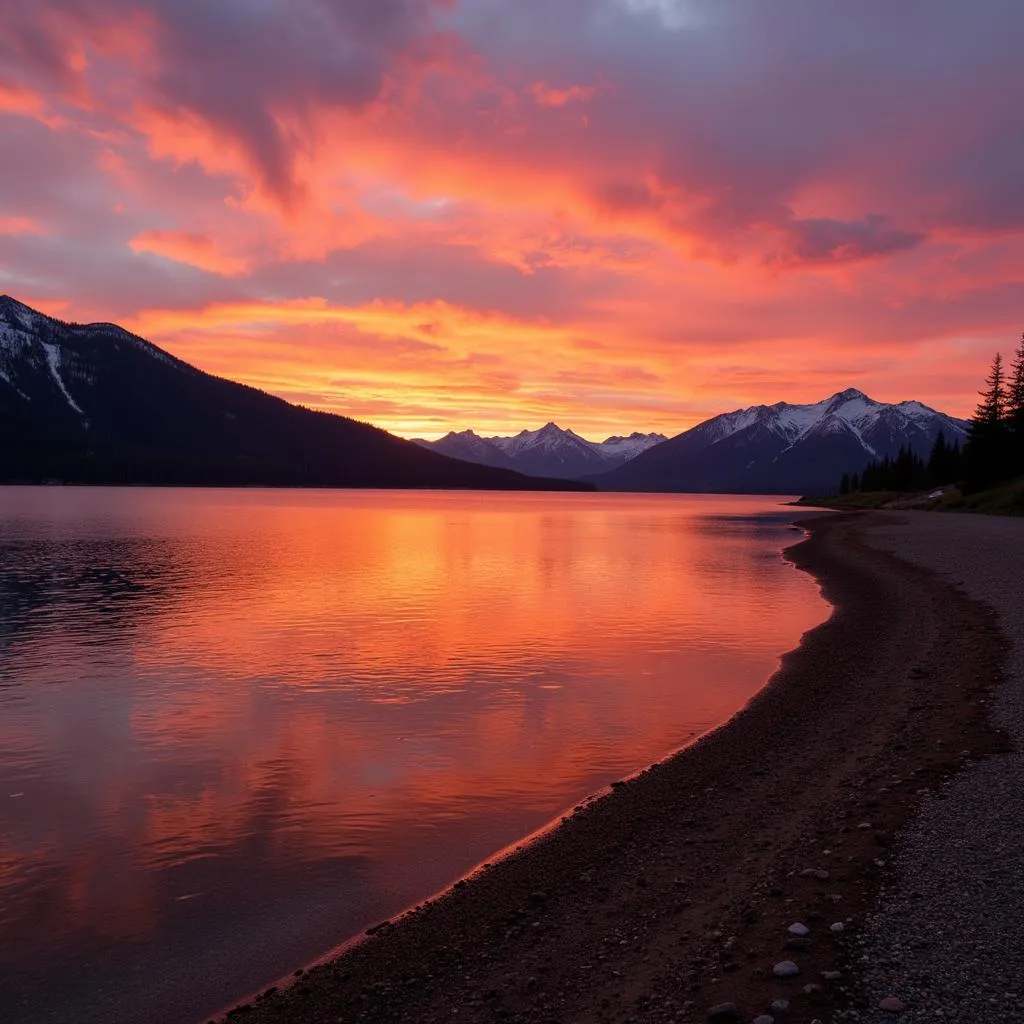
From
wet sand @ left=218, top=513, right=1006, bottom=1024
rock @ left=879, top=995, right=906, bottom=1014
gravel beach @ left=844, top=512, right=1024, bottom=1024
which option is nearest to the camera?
rock @ left=879, top=995, right=906, bottom=1014

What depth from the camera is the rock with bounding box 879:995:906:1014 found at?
22.2 ft

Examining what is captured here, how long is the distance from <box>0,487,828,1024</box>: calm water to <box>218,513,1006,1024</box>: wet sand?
107 cm

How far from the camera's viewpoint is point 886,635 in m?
27.6

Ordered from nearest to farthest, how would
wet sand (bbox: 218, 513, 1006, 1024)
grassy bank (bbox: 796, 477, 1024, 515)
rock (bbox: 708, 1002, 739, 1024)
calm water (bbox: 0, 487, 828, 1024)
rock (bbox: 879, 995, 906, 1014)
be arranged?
rock (bbox: 879, 995, 906, 1014), rock (bbox: 708, 1002, 739, 1024), wet sand (bbox: 218, 513, 1006, 1024), calm water (bbox: 0, 487, 828, 1024), grassy bank (bbox: 796, 477, 1024, 515)

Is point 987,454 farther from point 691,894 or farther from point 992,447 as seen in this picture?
point 691,894

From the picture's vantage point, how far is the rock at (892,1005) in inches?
267

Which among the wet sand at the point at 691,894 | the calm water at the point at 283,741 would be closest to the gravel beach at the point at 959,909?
the wet sand at the point at 691,894

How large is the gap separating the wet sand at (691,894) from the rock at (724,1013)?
5cm

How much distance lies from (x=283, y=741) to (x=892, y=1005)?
46.7ft

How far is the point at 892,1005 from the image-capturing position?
22.4 ft

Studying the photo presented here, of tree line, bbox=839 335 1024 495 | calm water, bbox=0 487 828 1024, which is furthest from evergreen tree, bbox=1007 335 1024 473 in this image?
calm water, bbox=0 487 828 1024

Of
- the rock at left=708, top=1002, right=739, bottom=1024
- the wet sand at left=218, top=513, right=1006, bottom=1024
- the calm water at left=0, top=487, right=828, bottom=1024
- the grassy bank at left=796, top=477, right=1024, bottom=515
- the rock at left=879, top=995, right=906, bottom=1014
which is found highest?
the grassy bank at left=796, top=477, right=1024, bottom=515

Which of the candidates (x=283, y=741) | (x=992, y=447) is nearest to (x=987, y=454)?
(x=992, y=447)

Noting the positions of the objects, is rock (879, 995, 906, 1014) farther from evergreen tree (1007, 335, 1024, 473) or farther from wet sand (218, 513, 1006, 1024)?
evergreen tree (1007, 335, 1024, 473)
